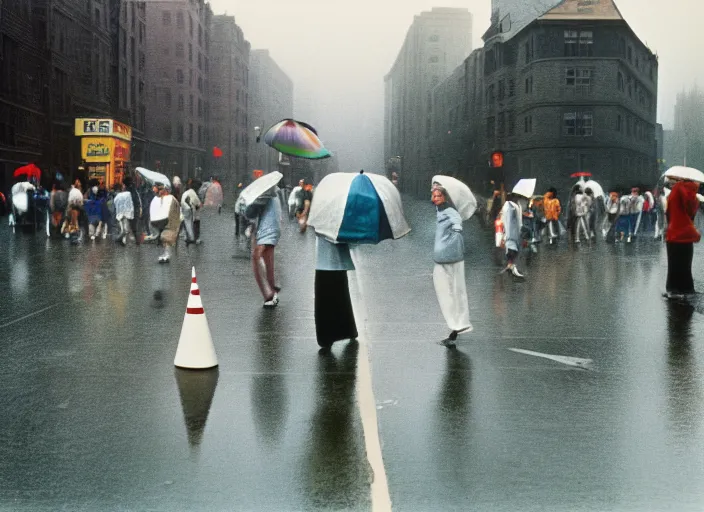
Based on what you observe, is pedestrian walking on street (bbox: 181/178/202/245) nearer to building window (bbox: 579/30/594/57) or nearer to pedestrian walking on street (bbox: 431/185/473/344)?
pedestrian walking on street (bbox: 431/185/473/344)

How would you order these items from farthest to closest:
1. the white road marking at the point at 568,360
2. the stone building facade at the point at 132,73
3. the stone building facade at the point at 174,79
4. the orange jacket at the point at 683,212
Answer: the stone building facade at the point at 174,79
the stone building facade at the point at 132,73
the orange jacket at the point at 683,212
the white road marking at the point at 568,360

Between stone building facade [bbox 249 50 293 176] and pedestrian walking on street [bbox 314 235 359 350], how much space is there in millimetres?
94793

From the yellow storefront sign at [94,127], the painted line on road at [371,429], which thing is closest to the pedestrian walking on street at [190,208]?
the painted line on road at [371,429]

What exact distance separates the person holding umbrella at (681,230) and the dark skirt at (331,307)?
19.1 ft

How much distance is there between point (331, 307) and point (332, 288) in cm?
18

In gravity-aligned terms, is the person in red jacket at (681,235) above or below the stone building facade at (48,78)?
below

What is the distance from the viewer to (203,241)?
82.2 ft

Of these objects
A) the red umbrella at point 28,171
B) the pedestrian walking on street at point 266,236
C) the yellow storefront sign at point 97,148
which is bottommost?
the pedestrian walking on street at point 266,236

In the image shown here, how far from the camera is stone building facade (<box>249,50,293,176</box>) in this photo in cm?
10650

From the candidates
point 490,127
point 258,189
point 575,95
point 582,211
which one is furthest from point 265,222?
point 490,127

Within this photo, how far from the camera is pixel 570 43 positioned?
5531cm

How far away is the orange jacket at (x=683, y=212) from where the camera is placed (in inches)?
484

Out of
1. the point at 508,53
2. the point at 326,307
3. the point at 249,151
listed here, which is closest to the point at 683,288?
the point at 326,307

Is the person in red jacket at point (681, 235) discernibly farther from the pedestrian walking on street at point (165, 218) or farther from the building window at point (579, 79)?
the building window at point (579, 79)
